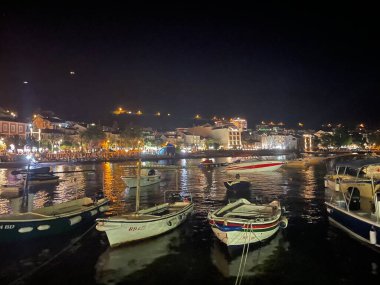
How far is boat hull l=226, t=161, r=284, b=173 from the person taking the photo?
53250mm

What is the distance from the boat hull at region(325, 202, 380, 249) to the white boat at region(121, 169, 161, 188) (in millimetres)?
22117

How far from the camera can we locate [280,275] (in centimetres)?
1216

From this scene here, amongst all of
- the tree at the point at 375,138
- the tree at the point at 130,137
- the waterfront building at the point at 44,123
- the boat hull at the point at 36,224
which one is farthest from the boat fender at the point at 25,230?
the tree at the point at 375,138

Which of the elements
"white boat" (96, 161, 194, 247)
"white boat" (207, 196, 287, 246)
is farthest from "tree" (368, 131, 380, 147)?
"white boat" (96, 161, 194, 247)

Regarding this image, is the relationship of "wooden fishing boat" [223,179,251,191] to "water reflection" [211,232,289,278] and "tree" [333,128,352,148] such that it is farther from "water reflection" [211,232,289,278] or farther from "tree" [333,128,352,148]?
"tree" [333,128,352,148]

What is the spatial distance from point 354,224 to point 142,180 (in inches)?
1002

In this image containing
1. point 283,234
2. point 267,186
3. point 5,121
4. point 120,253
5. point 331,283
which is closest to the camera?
point 331,283

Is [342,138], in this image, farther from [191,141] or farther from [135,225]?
[135,225]

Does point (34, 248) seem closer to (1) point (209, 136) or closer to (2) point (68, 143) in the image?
(2) point (68, 143)

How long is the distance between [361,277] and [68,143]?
9988 cm

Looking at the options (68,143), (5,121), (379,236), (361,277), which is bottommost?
(361,277)

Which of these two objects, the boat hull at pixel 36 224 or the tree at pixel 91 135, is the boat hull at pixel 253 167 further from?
the tree at pixel 91 135

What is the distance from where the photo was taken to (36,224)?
53.2 feet

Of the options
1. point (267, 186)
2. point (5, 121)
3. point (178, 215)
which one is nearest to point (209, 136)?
point (5, 121)
